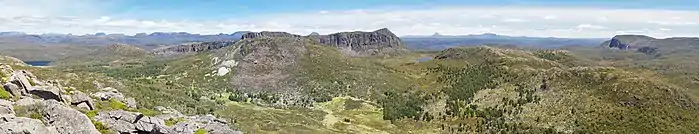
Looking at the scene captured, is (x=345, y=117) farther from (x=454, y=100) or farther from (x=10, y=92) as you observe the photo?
(x=10, y=92)

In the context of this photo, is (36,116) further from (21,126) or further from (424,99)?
(424,99)

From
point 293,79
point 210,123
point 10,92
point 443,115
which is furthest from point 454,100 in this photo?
point 10,92

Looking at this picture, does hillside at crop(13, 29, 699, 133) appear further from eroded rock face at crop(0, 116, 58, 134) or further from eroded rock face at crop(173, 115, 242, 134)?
eroded rock face at crop(0, 116, 58, 134)

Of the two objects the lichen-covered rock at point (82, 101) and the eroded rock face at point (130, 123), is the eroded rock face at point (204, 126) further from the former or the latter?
the lichen-covered rock at point (82, 101)

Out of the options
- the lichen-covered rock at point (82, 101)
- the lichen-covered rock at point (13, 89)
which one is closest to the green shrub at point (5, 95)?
the lichen-covered rock at point (13, 89)

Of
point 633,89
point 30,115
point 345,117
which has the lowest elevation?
point 345,117

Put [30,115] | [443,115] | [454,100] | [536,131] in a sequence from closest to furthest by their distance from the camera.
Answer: [30,115] → [536,131] → [443,115] → [454,100]
